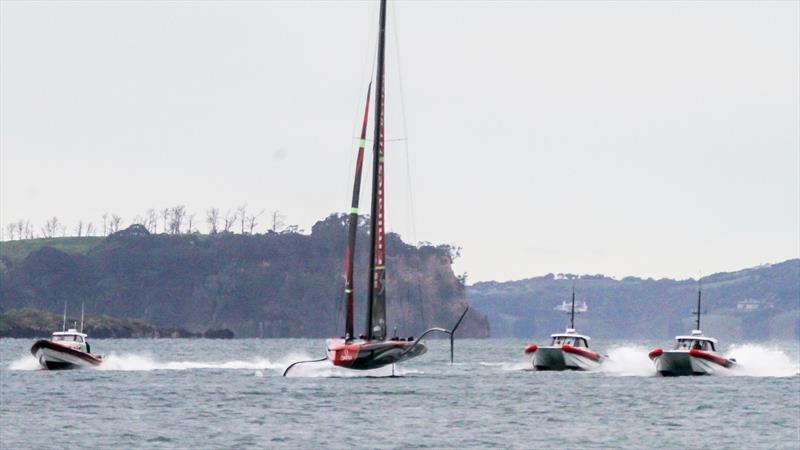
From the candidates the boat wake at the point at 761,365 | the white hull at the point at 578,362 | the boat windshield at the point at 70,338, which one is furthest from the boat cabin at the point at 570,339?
the boat windshield at the point at 70,338

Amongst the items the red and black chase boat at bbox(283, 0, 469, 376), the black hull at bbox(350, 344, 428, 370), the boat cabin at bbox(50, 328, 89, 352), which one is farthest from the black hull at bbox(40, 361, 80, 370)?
the black hull at bbox(350, 344, 428, 370)

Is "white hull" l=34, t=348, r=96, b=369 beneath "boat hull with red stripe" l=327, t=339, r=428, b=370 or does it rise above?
beneath

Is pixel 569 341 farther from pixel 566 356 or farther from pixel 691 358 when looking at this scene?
pixel 691 358

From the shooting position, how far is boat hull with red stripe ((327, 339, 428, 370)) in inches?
3250

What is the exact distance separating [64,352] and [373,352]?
28140mm

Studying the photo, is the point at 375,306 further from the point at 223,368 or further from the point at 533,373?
the point at 223,368

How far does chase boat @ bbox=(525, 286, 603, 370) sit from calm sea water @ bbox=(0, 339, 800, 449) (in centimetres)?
419

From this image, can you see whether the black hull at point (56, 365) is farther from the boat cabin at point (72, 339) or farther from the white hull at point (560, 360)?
the white hull at point (560, 360)

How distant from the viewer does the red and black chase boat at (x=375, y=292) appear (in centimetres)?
8288

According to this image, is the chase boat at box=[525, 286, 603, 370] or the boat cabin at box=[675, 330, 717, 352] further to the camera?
the chase boat at box=[525, 286, 603, 370]

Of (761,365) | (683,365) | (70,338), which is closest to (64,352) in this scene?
(70,338)

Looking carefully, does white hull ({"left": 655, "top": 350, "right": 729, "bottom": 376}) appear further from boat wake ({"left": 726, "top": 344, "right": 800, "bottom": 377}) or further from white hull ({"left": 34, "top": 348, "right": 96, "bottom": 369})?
white hull ({"left": 34, "top": 348, "right": 96, "bottom": 369})

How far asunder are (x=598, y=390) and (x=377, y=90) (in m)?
19.5

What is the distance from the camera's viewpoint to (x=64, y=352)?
339 feet
